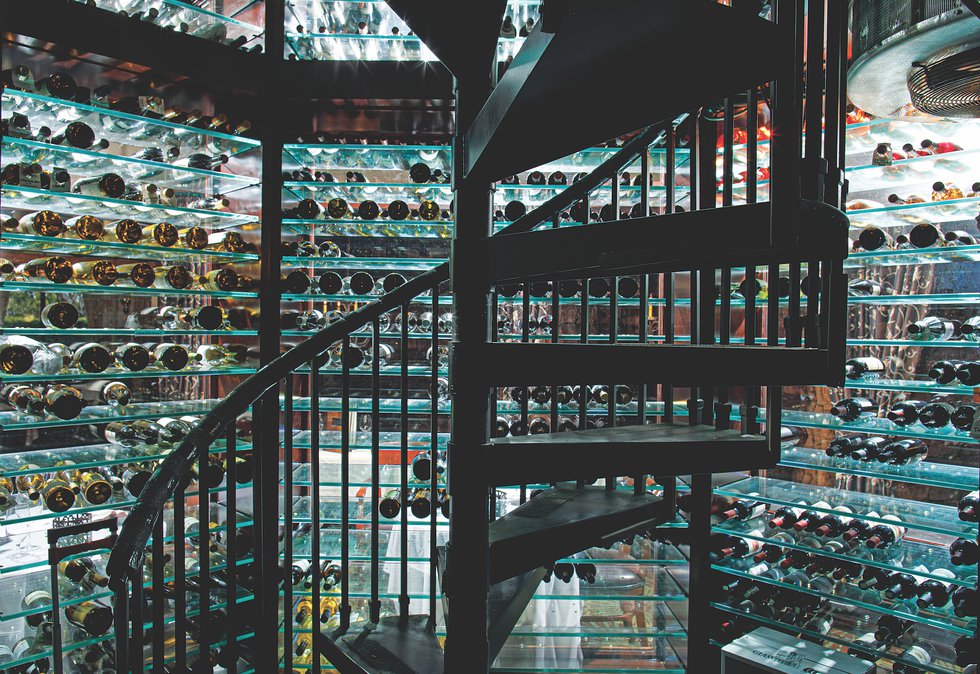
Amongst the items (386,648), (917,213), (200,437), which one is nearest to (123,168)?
(200,437)

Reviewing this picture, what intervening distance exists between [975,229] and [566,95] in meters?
2.63

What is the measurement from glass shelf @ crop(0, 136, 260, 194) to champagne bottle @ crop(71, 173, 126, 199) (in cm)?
8

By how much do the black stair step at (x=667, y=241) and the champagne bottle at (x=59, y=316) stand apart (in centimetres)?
194

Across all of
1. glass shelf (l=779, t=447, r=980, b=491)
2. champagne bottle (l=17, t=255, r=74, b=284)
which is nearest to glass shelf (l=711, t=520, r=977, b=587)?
glass shelf (l=779, t=447, r=980, b=491)

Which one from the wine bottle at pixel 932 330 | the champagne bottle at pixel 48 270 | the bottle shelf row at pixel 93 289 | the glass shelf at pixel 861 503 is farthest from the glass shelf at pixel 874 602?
the champagne bottle at pixel 48 270

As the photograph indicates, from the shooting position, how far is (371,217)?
2867 millimetres

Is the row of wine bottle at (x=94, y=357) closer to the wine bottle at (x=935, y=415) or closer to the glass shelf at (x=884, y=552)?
the glass shelf at (x=884, y=552)

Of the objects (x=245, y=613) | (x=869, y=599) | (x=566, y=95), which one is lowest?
(x=245, y=613)

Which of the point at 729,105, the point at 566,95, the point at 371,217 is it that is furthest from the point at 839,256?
the point at 371,217

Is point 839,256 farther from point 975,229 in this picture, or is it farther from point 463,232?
point 975,229

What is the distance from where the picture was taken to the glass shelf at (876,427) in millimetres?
2240

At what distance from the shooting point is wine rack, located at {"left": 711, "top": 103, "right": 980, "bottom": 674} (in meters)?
2.26

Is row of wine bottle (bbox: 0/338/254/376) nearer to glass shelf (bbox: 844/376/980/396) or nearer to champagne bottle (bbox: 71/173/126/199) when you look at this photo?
champagne bottle (bbox: 71/173/126/199)

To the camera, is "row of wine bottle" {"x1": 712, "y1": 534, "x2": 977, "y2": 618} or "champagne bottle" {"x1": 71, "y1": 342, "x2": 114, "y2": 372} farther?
"champagne bottle" {"x1": 71, "y1": 342, "x2": 114, "y2": 372}
